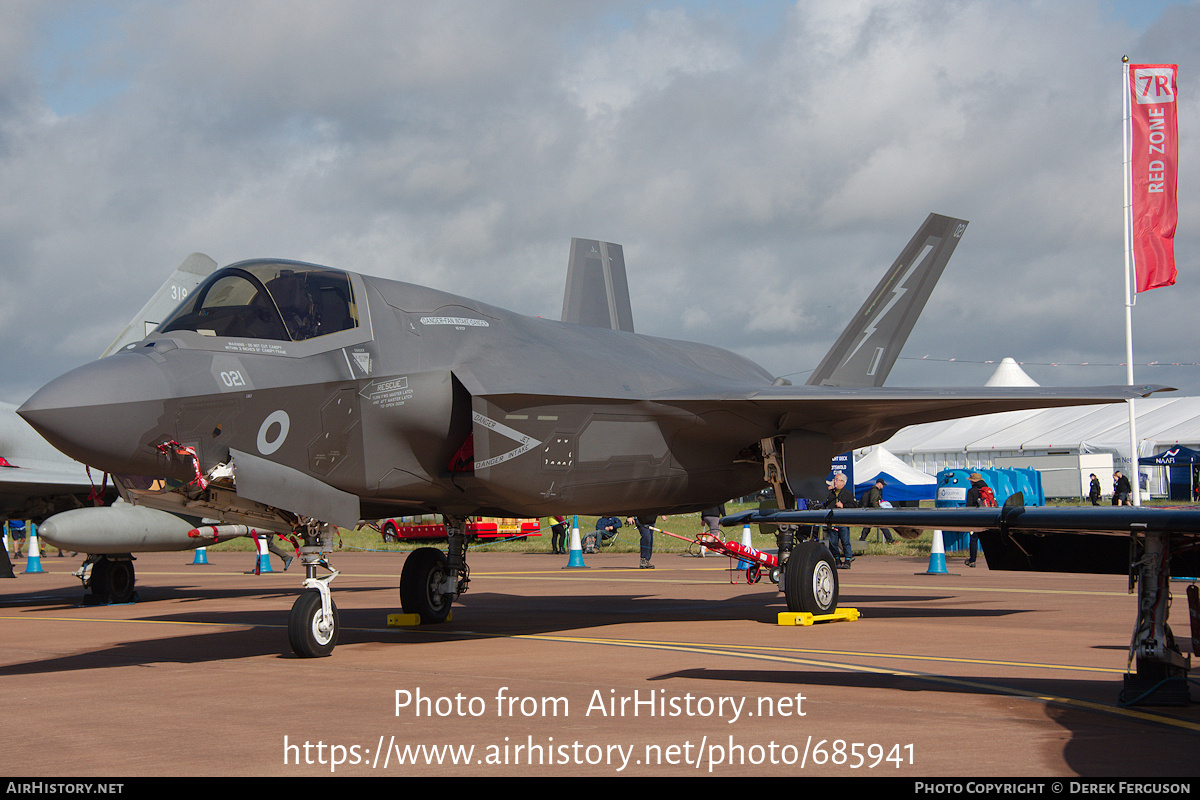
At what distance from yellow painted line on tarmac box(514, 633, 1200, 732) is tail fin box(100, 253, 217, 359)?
1149 centimetres

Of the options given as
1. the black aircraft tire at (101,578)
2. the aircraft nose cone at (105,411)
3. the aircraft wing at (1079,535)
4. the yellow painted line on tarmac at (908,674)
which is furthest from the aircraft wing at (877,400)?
the black aircraft tire at (101,578)

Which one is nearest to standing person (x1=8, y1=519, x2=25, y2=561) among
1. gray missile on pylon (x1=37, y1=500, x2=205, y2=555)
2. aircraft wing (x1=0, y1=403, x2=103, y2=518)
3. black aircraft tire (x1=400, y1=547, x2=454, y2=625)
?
aircraft wing (x1=0, y1=403, x2=103, y2=518)

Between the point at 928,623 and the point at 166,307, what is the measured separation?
582 inches

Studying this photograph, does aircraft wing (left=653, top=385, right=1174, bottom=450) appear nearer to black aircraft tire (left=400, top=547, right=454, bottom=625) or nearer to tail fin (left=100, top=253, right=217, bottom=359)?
black aircraft tire (left=400, top=547, right=454, bottom=625)

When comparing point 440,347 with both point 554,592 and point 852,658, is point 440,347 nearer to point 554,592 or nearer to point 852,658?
point 852,658

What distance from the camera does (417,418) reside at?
8.91 m

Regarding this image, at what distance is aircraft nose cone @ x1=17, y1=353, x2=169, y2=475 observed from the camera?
276 inches

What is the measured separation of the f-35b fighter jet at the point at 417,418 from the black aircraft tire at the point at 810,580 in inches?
1.0

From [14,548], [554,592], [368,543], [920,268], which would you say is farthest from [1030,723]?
[14,548]

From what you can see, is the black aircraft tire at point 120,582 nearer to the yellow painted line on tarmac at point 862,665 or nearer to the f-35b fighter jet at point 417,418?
the yellow painted line on tarmac at point 862,665

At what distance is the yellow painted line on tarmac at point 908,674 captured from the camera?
18.9 feet

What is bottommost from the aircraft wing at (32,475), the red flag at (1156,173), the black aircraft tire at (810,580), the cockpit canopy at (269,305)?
the black aircraft tire at (810,580)

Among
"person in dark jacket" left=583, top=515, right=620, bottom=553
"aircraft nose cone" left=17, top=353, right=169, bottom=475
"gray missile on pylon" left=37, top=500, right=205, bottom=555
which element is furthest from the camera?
"person in dark jacket" left=583, top=515, right=620, bottom=553

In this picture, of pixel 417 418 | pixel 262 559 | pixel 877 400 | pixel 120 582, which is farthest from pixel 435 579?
pixel 262 559
